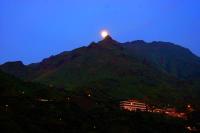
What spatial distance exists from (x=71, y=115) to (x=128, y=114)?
3203cm

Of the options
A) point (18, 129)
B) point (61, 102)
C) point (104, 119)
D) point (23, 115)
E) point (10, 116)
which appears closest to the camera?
point (18, 129)

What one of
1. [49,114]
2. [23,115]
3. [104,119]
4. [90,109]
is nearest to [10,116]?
[23,115]

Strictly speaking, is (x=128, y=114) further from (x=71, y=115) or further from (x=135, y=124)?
(x=71, y=115)

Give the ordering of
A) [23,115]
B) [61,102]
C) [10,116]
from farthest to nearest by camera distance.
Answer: [61,102]
[23,115]
[10,116]

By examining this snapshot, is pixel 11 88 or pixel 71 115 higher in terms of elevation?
pixel 11 88

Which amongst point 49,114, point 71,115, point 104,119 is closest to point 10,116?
point 49,114

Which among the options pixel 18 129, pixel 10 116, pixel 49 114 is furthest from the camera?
pixel 49 114

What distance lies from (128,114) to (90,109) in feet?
51.1

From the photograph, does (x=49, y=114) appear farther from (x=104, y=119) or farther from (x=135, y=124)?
(x=135, y=124)

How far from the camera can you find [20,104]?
533ft

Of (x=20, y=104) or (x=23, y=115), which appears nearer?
(x=23, y=115)

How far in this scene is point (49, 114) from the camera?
157125 millimetres

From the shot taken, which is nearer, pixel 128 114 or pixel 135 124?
pixel 135 124

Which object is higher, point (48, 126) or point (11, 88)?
point (11, 88)
